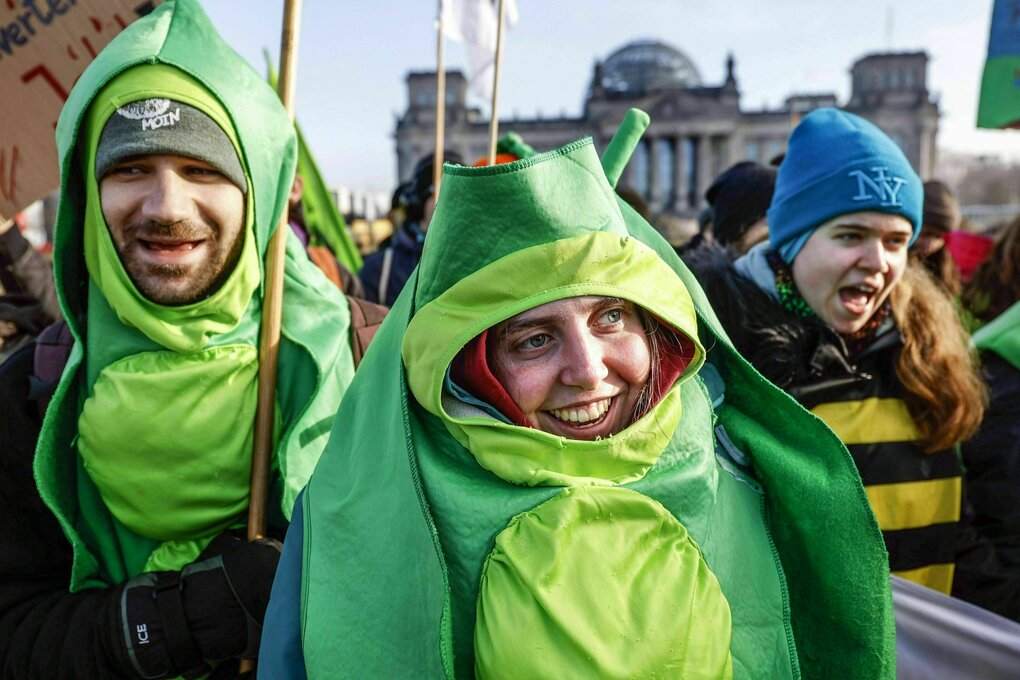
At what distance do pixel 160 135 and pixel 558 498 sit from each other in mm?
1137

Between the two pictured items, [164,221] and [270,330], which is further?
[270,330]

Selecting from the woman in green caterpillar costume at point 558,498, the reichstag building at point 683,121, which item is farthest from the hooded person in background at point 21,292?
the reichstag building at point 683,121

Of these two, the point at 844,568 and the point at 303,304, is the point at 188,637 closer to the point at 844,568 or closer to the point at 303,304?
the point at 303,304

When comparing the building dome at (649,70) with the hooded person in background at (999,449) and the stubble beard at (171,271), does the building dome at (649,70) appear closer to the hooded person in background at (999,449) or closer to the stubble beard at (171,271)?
the hooded person in background at (999,449)

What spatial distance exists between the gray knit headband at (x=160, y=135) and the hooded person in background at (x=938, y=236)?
3346mm

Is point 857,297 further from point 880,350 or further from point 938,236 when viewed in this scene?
point 938,236

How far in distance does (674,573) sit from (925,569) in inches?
49.3

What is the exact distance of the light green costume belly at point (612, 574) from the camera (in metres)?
1.25

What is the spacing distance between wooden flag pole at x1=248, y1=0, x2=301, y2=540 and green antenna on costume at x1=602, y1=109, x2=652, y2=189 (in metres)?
0.80

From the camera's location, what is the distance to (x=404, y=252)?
15.8ft

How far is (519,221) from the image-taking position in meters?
1.38

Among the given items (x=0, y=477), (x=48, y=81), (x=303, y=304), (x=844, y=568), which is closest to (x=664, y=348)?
(x=844, y=568)

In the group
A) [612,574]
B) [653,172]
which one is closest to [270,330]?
[612,574]

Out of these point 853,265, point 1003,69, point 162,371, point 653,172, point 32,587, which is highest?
point 653,172
